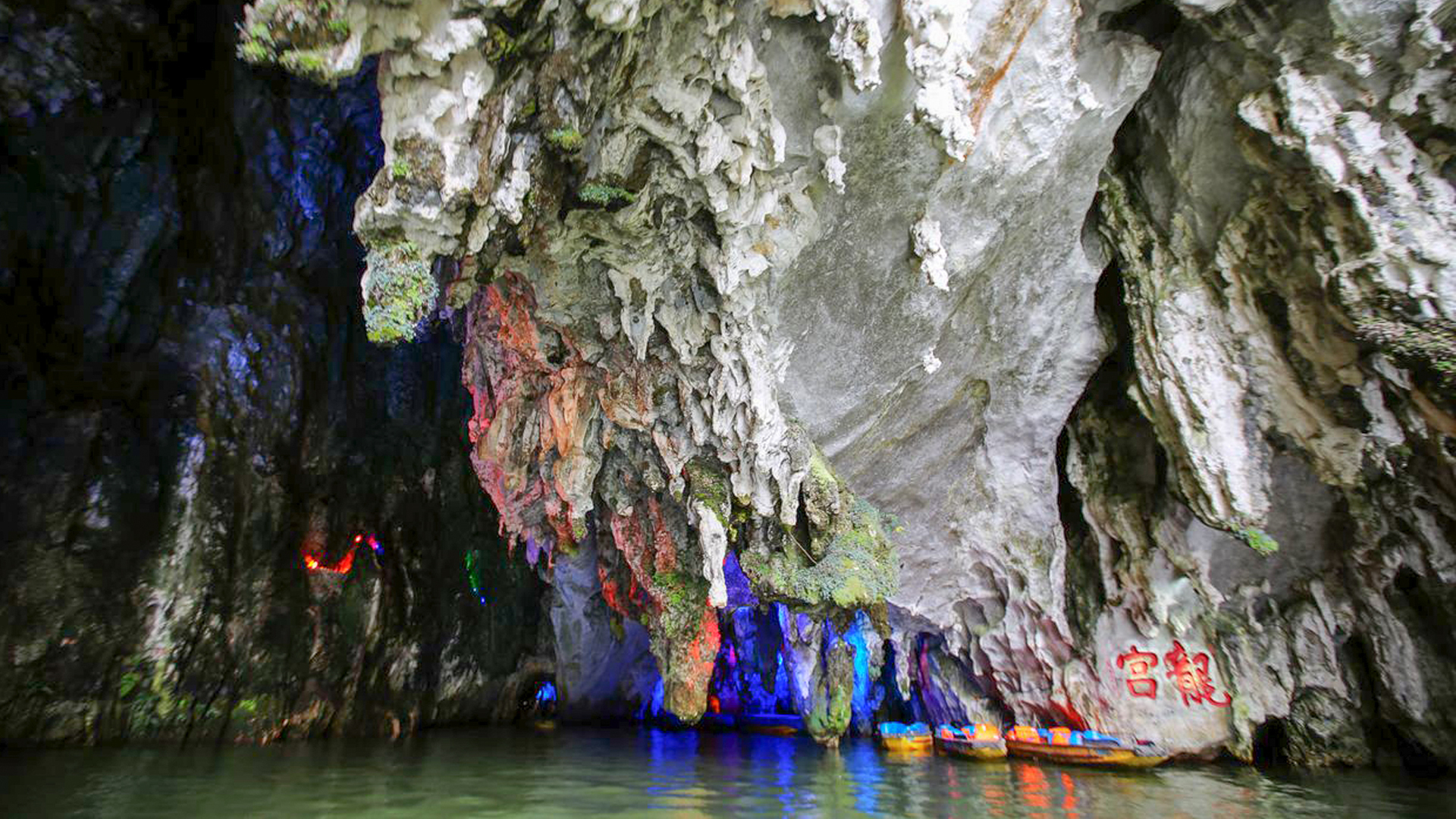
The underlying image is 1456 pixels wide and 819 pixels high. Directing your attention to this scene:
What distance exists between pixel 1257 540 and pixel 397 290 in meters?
11.6

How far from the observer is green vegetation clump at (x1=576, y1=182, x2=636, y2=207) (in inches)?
306

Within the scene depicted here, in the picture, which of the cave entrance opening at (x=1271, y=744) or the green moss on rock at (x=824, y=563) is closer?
the green moss on rock at (x=824, y=563)

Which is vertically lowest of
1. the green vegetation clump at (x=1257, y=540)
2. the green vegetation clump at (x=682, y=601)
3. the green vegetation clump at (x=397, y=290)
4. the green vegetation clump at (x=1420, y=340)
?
the green vegetation clump at (x=682, y=601)

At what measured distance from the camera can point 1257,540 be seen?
10.7 meters

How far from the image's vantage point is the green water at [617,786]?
7.08 metres

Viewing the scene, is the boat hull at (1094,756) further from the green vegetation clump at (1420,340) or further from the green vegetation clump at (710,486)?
the green vegetation clump at (710,486)

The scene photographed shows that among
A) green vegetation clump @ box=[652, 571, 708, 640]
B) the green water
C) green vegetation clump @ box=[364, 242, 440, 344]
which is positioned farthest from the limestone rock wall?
green vegetation clump @ box=[364, 242, 440, 344]

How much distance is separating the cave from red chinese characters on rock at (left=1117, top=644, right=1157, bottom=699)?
88mm

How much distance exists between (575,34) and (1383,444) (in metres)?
11.3

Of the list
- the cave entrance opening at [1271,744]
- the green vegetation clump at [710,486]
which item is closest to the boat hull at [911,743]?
the cave entrance opening at [1271,744]

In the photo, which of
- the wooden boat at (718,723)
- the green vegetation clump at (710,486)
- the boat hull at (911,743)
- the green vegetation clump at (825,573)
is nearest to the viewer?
the green vegetation clump at (710,486)

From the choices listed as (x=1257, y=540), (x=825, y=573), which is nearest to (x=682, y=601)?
(x=825, y=573)

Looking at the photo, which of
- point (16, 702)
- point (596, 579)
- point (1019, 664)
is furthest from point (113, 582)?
point (1019, 664)

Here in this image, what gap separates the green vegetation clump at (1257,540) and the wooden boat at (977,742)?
18.1ft
